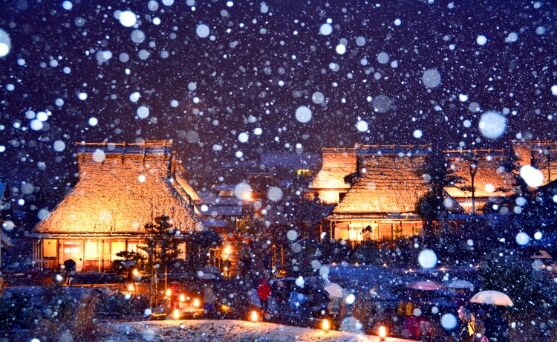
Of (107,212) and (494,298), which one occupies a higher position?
(107,212)

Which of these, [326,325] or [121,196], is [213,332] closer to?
[326,325]

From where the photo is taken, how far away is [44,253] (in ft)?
88.6

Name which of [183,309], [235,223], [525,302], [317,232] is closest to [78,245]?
[183,309]

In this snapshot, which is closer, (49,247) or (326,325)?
(326,325)

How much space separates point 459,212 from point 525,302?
1811 centimetres

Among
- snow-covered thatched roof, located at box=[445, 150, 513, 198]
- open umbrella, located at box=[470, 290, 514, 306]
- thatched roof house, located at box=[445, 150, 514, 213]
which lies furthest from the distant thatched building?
snow-covered thatched roof, located at box=[445, 150, 513, 198]

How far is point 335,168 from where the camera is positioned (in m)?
40.5

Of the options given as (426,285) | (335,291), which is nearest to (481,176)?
(426,285)

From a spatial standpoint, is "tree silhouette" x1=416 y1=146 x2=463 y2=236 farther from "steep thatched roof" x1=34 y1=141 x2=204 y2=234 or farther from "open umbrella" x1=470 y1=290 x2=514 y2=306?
"open umbrella" x1=470 y1=290 x2=514 y2=306

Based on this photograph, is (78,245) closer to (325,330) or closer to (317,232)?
(317,232)

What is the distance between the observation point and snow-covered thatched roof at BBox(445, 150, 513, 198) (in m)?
36.4

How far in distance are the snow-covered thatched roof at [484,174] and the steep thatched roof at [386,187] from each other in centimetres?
399

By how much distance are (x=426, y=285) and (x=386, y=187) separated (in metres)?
16.4

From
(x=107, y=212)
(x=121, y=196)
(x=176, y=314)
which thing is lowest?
(x=176, y=314)
